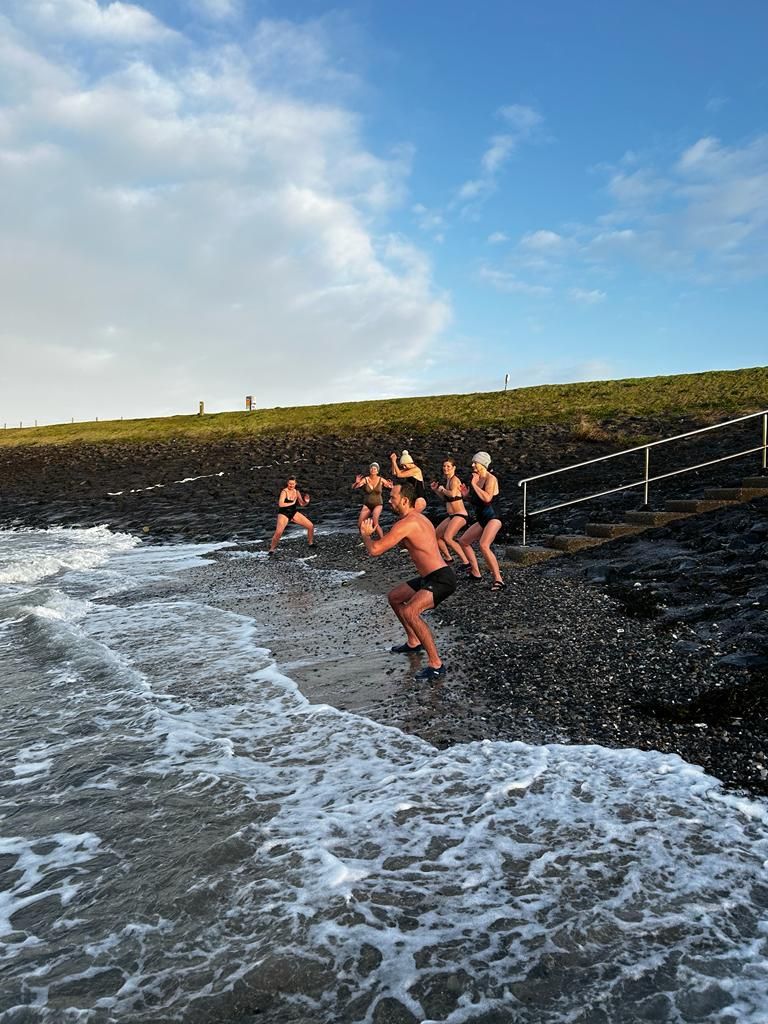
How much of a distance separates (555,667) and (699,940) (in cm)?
390

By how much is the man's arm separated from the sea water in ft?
5.75

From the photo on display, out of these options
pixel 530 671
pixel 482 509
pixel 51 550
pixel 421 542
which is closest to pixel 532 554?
pixel 482 509

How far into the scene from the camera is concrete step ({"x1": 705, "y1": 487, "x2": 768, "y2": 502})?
13609 millimetres

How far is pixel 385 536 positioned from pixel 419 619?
3.33 feet

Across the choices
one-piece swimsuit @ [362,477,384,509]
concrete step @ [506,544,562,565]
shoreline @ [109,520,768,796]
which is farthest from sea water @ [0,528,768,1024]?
one-piece swimsuit @ [362,477,384,509]

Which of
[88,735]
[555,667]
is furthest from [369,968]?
[555,667]

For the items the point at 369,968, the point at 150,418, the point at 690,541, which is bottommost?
the point at 369,968

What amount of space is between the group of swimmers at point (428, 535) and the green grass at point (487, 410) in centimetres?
1976

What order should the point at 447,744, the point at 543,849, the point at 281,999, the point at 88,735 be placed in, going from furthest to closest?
the point at 88,735 < the point at 447,744 < the point at 543,849 < the point at 281,999

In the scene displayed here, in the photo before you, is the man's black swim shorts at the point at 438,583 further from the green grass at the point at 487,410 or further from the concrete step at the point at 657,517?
the green grass at the point at 487,410

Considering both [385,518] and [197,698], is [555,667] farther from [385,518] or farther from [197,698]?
[385,518]

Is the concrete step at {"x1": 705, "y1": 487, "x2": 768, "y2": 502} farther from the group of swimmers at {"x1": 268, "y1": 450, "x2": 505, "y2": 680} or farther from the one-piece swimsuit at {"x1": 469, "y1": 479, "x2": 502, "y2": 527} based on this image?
the one-piece swimsuit at {"x1": 469, "y1": 479, "x2": 502, "y2": 527}

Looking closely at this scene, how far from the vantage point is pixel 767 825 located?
441 cm

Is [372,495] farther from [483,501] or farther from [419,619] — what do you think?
[419,619]
